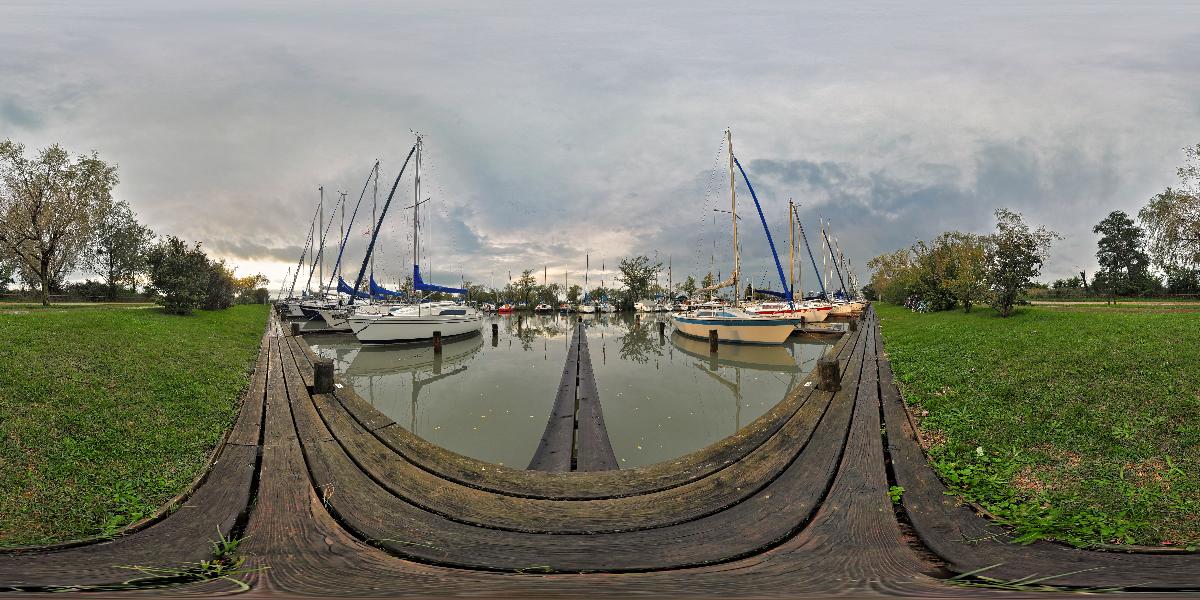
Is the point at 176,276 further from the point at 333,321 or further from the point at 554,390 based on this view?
the point at 554,390

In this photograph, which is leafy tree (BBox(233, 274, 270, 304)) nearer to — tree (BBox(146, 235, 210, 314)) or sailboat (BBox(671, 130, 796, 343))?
tree (BBox(146, 235, 210, 314))

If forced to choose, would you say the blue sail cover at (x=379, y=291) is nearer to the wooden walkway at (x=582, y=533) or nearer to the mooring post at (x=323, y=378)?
the mooring post at (x=323, y=378)

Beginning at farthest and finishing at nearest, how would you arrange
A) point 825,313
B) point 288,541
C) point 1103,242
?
point 1103,242, point 825,313, point 288,541

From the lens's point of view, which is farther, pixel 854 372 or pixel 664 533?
pixel 854 372

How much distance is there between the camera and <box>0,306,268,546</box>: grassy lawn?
3.64m

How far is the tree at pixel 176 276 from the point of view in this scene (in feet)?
63.2

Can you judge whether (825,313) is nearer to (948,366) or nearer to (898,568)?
(948,366)

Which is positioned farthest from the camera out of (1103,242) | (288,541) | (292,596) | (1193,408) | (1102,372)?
(1103,242)

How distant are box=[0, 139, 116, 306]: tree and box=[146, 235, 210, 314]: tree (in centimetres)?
428

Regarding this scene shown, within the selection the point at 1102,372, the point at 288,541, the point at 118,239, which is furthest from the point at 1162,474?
the point at 118,239

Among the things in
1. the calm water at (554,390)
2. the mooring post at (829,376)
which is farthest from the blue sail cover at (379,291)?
the mooring post at (829,376)

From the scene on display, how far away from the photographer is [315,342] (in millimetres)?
23016

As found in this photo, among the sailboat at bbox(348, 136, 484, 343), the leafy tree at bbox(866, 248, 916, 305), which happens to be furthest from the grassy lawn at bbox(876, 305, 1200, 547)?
the leafy tree at bbox(866, 248, 916, 305)

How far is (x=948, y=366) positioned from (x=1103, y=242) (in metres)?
85.3
